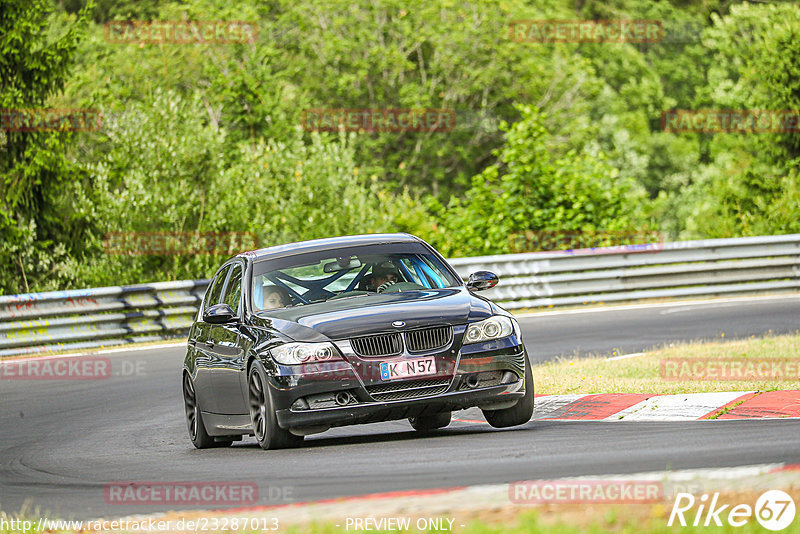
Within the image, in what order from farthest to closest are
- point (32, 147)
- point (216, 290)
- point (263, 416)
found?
point (32, 147)
point (216, 290)
point (263, 416)

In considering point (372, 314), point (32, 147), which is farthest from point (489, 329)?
point (32, 147)

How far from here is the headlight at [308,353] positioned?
8742 mm

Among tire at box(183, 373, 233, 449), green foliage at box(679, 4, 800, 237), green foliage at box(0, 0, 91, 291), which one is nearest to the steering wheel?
tire at box(183, 373, 233, 449)

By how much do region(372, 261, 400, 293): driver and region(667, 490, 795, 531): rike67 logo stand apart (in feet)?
15.6

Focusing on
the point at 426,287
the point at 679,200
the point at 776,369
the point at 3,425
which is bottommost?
the point at 679,200

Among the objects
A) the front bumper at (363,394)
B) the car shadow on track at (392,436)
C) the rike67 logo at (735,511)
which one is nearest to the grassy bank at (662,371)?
the car shadow on track at (392,436)

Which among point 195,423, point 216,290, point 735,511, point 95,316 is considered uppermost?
point 735,511

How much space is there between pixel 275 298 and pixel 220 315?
0.43 metres

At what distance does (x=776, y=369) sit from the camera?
12469 millimetres

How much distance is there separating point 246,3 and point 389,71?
20.9 ft

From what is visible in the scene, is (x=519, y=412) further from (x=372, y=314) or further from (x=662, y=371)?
(x=662, y=371)

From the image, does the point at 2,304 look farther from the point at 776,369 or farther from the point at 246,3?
the point at 246,3

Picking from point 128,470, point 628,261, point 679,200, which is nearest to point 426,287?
point 128,470

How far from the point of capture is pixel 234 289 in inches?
415
